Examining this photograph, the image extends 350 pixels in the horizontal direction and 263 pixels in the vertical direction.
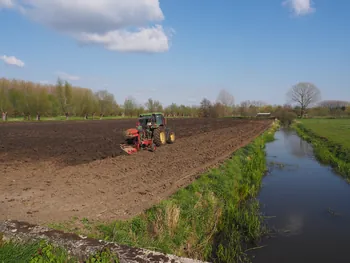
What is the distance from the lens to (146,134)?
17812 millimetres

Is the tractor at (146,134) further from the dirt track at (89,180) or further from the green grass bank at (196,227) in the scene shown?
the green grass bank at (196,227)

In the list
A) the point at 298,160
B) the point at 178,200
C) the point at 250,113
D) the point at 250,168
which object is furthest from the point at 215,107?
the point at 178,200

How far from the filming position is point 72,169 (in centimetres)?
1230

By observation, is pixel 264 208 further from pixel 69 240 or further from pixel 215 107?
pixel 215 107

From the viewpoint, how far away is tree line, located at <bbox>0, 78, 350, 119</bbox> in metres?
62.0

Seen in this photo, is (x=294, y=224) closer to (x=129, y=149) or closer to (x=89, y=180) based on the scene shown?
(x=89, y=180)

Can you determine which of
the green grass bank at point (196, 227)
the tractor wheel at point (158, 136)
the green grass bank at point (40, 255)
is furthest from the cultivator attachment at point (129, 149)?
the green grass bank at point (40, 255)

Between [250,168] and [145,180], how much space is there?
5.84 meters

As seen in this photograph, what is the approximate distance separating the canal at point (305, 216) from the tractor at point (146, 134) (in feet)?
23.9

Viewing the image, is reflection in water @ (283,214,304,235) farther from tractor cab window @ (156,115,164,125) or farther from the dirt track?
tractor cab window @ (156,115,164,125)

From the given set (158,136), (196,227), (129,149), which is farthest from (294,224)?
(158,136)

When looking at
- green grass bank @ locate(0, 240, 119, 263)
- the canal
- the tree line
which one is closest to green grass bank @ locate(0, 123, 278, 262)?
the canal

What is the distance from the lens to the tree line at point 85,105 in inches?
2440

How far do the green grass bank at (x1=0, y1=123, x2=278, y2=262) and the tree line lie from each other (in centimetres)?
6187
